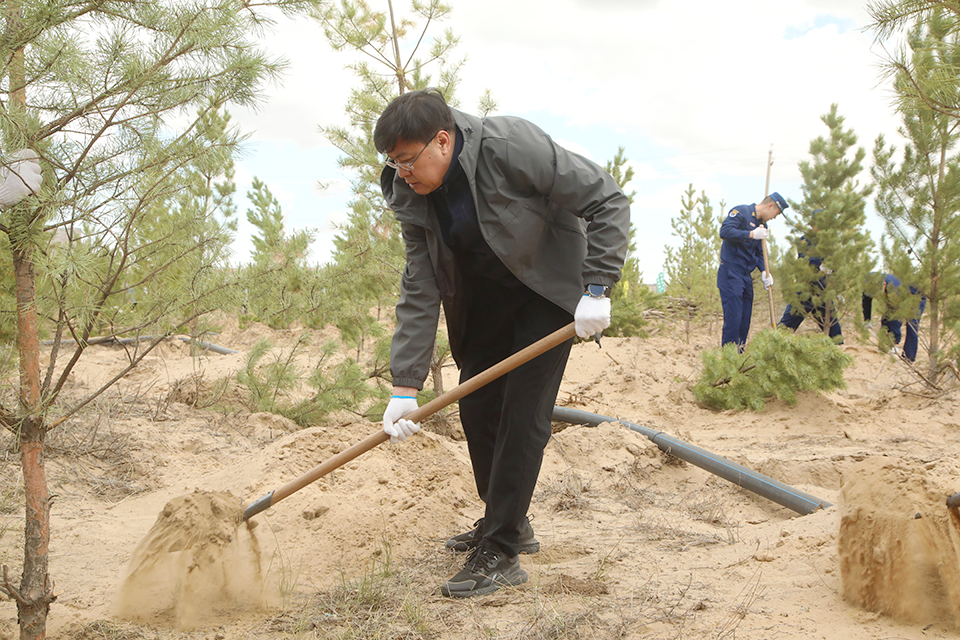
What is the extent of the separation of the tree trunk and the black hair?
1176 mm

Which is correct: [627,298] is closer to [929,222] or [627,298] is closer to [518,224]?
[929,222]

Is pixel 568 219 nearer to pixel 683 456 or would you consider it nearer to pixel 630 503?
pixel 630 503

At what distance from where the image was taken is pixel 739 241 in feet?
25.1

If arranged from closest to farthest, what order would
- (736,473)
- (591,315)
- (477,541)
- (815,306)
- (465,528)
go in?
(591,315) → (477,541) → (465,528) → (736,473) → (815,306)

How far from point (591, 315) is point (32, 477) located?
74.6 inches

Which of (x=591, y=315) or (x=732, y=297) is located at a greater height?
(x=732, y=297)

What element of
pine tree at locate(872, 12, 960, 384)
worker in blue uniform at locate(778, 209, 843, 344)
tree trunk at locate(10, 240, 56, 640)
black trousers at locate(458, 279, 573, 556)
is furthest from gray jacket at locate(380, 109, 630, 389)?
worker in blue uniform at locate(778, 209, 843, 344)

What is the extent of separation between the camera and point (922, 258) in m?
6.45

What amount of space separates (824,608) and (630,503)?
146 centimetres

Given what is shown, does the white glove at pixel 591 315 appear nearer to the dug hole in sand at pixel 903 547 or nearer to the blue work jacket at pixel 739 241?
the dug hole in sand at pixel 903 547

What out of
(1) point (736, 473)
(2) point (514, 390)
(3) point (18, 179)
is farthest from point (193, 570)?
(1) point (736, 473)

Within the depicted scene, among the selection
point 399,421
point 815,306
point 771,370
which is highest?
point 815,306

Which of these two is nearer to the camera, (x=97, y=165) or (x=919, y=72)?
(x=97, y=165)

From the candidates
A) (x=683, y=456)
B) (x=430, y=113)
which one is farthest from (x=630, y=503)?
(x=430, y=113)
